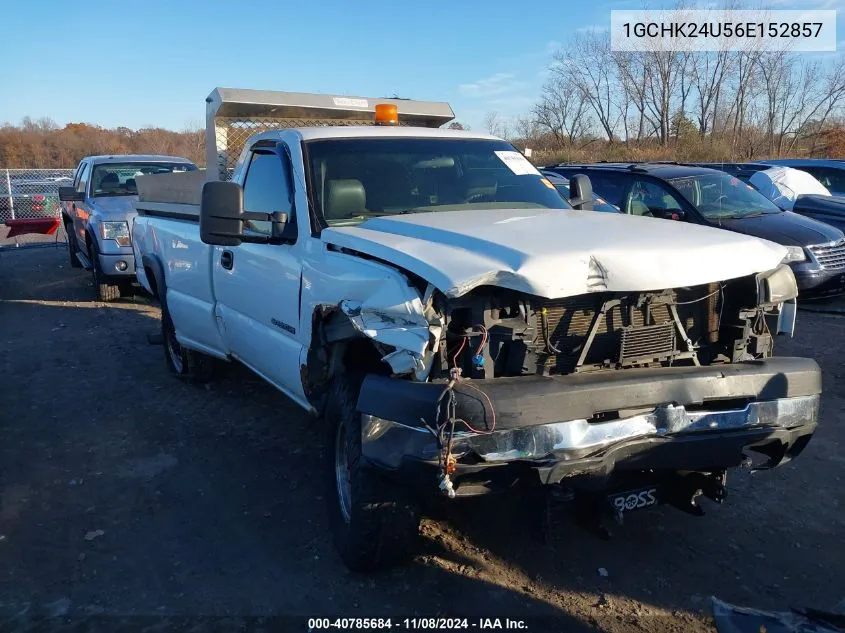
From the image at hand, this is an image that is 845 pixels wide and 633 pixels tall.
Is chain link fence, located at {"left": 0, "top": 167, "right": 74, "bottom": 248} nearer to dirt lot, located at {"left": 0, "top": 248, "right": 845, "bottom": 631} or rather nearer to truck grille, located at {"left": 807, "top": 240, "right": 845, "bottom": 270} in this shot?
dirt lot, located at {"left": 0, "top": 248, "right": 845, "bottom": 631}

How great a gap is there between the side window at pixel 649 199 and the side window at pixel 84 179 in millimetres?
7875

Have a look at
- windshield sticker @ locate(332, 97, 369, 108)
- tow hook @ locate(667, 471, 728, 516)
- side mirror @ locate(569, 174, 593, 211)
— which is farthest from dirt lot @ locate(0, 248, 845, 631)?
windshield sticker @ locate(332, 97, 369, 108)

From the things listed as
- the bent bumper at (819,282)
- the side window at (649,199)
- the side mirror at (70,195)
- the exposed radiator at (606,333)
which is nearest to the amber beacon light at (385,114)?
the exposed radiator at (606,333)

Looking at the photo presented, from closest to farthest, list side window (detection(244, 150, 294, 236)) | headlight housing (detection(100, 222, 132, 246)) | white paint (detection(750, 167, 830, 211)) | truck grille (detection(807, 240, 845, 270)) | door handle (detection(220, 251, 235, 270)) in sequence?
side window (detection(244, 150, 294, 236))
door handle (detection(220, 251, 235, 270))
truck grille (detection(807, 240, 845, 270))
headlight housing (detection(100, 222, 132, 246))
white paint (detection(750, 167, 830, 211))

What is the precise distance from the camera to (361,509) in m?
3.25

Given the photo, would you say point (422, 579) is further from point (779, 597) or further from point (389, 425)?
point (779, 597)

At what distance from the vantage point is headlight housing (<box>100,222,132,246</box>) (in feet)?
33.2

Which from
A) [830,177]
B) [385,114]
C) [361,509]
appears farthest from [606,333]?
[830,177]

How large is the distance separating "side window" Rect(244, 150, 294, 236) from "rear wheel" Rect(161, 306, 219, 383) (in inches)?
78.8

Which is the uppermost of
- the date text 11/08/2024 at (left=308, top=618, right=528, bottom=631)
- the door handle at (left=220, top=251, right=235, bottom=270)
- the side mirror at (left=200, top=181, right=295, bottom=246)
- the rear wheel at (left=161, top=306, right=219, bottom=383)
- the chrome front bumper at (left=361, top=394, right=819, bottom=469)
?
the side mirror at (left=200, top=181, right=295, bottom=246)

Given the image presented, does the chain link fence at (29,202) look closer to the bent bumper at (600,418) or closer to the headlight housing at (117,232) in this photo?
the headlight housing at (117,232)

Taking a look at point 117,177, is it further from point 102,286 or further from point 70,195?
point 102,286

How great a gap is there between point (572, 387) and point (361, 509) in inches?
42.1

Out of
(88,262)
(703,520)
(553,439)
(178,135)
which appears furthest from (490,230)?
(178,135)
